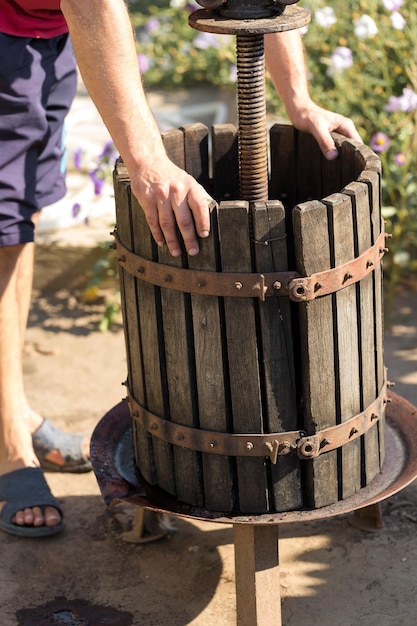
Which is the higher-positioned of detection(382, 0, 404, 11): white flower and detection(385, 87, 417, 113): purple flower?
detection(382, 0, 404, 11): white flower

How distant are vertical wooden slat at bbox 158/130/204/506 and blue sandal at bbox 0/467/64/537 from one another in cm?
74

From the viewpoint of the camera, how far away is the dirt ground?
2871mm

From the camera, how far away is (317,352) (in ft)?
7.96

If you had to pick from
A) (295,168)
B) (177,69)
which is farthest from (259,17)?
(177,69)

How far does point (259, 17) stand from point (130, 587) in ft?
5.54

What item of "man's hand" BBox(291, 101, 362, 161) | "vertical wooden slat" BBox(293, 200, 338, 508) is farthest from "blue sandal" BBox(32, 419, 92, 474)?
"man's hand" BBox(291, 101, 362, 161)

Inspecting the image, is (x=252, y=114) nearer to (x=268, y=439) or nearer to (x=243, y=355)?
(x=243, y=355)

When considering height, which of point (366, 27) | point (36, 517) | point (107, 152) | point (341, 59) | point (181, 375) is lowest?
point (36, 517)

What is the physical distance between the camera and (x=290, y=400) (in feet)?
8.09

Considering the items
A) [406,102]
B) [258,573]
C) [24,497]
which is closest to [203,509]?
[258,573]

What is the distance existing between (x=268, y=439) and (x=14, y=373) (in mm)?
1189

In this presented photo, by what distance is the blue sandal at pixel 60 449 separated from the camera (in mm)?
3559

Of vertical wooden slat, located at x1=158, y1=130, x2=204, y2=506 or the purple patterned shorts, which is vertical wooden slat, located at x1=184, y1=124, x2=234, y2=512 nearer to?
vertical wooden slat, located at x1=158, y1=130, x2=204, y2=506

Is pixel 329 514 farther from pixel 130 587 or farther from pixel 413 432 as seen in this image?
pixel 130 587
